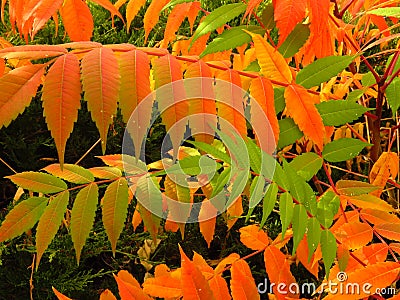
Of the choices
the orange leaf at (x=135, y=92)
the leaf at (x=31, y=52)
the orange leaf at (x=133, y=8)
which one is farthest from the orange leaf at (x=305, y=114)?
the orange leaf at (x=133, y=8)

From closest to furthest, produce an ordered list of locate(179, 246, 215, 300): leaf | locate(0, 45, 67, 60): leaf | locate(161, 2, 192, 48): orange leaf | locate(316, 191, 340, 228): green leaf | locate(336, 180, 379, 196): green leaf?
locate(179, 246, 215, 300): leaf, locate(0, 45, 67, 60): leaf, locate(316, 191, 340, 228): green leaf, locate(336, 180, 379, 196): green leaf, locate(161, 2, 192, 48): orange leaf

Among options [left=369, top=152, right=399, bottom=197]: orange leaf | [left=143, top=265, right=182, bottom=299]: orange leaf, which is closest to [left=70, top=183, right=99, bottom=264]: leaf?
[left=143, top=265, right=182, bottom=299]: orange leaf

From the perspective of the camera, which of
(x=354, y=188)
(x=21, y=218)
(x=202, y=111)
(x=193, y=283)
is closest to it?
(x=193, y=283)

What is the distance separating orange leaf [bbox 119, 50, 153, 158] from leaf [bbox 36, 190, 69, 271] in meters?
0.22

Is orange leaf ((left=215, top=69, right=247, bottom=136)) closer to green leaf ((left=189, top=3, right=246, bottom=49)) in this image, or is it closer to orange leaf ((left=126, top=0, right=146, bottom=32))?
green leaf ((left=189, top=3, right=246, bottom=49))

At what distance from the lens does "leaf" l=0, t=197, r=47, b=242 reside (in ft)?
2.60

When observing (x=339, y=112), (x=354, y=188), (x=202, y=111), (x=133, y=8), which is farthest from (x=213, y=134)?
(x=133, y=8)

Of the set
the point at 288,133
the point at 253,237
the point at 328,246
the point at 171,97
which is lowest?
the point at 253,237

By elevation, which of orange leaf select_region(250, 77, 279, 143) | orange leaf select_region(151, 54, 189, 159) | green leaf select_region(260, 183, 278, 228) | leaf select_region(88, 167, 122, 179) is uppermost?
orange leaf select_region(151, 54, 189, 159)

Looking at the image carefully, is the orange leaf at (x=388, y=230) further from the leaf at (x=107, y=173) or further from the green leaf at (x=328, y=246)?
the leaf at (x=107, y=173)

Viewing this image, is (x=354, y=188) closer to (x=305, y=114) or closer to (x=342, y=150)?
Answer: (x=342, y=150)

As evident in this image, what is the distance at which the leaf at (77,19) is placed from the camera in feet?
3.14

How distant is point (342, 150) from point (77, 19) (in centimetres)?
50

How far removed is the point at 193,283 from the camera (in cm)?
59
